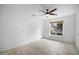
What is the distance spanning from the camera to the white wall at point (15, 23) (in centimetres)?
195

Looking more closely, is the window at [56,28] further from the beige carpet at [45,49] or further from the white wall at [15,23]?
the white wall at [15,23]

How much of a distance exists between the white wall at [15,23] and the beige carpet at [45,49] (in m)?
0.14

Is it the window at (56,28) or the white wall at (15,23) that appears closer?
the white wall at (15,23)

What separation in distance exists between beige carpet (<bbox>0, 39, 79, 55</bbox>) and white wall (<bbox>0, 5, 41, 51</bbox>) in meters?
0.14

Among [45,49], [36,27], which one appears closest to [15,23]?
[36,27]

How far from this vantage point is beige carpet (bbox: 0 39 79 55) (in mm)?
1988

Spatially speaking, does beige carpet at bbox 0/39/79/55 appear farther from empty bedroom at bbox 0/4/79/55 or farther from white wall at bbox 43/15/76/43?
white wall at bbox 43/15/76/43

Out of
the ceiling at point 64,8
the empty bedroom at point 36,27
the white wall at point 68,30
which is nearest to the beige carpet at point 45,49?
the empty bedroom at point 36,27
